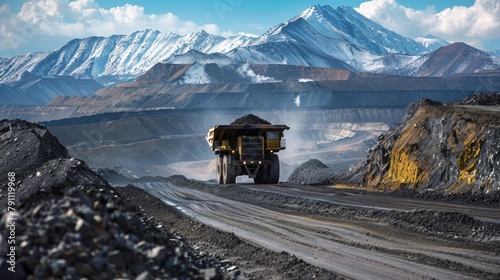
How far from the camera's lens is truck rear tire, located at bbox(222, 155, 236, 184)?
114ft

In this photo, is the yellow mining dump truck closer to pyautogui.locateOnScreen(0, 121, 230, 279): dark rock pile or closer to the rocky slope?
the rocky slope

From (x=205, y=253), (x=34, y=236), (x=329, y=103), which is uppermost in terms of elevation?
(x=329, y=103)

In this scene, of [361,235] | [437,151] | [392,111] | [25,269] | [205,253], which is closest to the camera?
[25,269]

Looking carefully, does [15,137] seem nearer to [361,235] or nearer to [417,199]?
[417,199]

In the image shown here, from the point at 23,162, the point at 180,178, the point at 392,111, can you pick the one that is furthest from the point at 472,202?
the point at 392,111

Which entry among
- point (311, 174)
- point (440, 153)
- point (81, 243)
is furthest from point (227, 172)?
point (81, 243)

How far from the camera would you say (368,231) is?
1705 centimetres

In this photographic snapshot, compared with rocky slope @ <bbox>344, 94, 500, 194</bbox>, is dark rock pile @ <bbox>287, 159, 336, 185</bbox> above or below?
below

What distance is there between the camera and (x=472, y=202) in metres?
23.1

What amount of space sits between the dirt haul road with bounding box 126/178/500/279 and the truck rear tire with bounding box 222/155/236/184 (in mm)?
7177

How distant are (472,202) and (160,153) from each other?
86.1m

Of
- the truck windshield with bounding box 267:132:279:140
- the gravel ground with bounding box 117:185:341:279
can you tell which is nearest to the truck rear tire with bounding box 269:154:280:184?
the truck windshield with bounding box 267:132:279:140

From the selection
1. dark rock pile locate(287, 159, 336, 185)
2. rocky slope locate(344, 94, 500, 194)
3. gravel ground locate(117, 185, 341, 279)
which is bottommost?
gravel ground locate(117, 185, 341, 279)

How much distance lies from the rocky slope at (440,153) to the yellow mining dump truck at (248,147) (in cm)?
495
